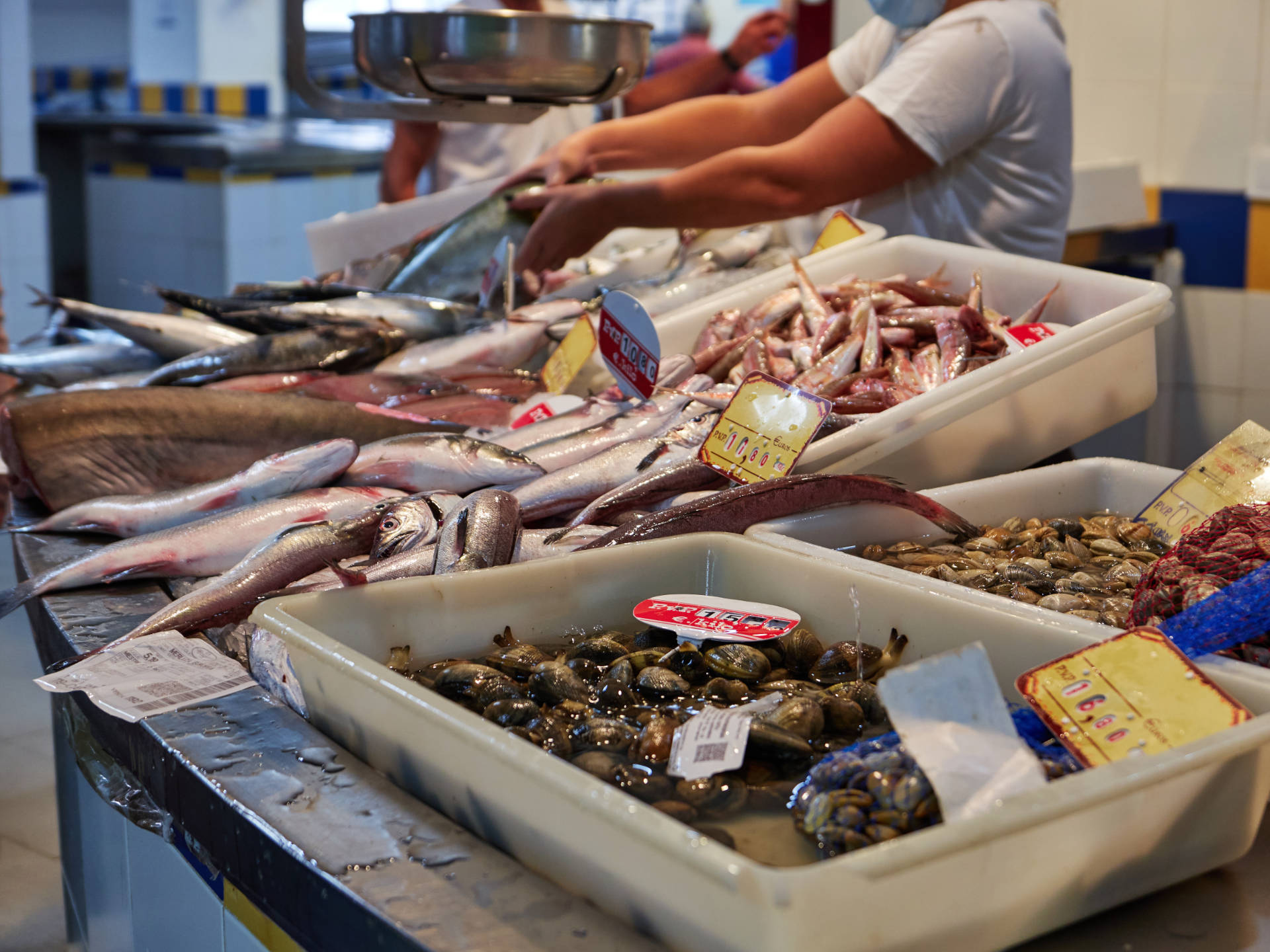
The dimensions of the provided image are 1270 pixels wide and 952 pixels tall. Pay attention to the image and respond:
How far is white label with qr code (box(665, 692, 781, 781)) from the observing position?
1.01 meters

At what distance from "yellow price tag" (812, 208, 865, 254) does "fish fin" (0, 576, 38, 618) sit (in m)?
1.69

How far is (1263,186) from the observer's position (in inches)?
169

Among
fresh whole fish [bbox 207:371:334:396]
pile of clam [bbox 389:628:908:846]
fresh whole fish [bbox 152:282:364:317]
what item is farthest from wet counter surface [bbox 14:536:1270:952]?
fresh whole fish [bbox 152:282:364:317]

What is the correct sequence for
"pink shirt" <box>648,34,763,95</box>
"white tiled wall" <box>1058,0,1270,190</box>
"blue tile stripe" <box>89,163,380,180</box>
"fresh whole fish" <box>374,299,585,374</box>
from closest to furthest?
"fresh whole fish" <box>374,299,585,374</box> → "white tiled wall" <box>1058,0,1270,190</box> → "pink shirt" <box>648,34,763,95</box> → "blue tile stripe" <box>89,163,380,180</box>

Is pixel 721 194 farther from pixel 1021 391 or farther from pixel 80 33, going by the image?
pixel 80 33

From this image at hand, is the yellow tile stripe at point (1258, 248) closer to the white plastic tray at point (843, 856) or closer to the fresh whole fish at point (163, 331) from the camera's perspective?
the fresh whole fish at point (163, 331)

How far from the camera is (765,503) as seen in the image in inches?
60.8

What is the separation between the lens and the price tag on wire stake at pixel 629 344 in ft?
6.39

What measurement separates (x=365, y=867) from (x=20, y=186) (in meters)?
7.72

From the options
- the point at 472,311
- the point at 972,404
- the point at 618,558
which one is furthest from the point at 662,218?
the point at 618,558

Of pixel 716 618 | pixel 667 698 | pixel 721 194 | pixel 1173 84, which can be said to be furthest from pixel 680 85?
pixel 667 698

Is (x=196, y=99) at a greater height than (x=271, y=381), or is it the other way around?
Result: (x=196, y=99)

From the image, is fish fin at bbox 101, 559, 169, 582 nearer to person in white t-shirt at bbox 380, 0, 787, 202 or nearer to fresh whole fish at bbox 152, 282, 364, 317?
fresh whole fish at bbox 152, 282, 364, 317

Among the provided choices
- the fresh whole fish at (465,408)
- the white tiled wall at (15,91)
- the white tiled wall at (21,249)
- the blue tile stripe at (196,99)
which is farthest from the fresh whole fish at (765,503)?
the blue tile stripe at (196,99)
